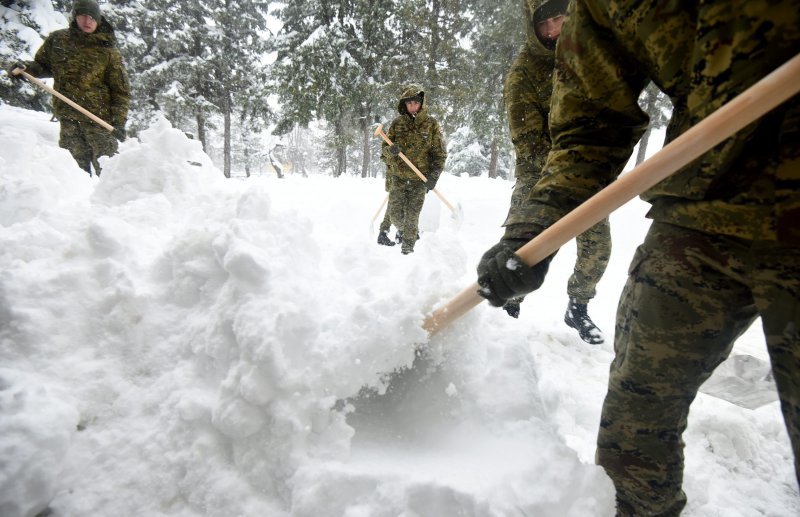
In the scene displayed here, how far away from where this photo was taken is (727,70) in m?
0.88

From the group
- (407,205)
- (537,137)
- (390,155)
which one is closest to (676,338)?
(537,137)

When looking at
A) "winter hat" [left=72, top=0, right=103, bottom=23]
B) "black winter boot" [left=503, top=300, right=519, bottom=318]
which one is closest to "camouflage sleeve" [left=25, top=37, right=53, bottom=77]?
"winter hat" [left=72, top=0, right=103, bottom=23]

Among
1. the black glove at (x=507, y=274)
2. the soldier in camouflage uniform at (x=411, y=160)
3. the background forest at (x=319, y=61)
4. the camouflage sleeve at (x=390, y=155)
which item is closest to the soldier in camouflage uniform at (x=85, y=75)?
the camouflage sleeve at (x=390, y=155)

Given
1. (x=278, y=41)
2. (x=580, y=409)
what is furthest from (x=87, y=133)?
(x=278, y=41)

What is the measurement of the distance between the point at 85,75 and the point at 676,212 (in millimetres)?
6700

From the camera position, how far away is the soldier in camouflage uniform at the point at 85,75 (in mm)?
4848

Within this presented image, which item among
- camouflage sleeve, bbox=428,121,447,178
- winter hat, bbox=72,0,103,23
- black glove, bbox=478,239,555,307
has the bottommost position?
black glove, bbox=478,239,555,307

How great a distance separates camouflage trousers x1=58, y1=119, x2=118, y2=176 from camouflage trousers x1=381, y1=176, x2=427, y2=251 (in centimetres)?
394

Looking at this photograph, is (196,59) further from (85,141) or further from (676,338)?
(676,338)

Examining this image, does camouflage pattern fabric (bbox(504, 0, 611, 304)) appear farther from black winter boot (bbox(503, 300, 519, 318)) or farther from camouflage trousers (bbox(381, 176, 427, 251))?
camouflage trousers (bbox(381, 176, 427, 251))

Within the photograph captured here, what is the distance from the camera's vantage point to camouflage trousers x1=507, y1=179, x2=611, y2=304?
305cm

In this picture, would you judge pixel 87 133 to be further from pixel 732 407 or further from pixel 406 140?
pixel 732 407

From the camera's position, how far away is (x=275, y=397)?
1.33 meters

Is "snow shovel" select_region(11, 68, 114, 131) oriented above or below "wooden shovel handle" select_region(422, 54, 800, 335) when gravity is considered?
above
